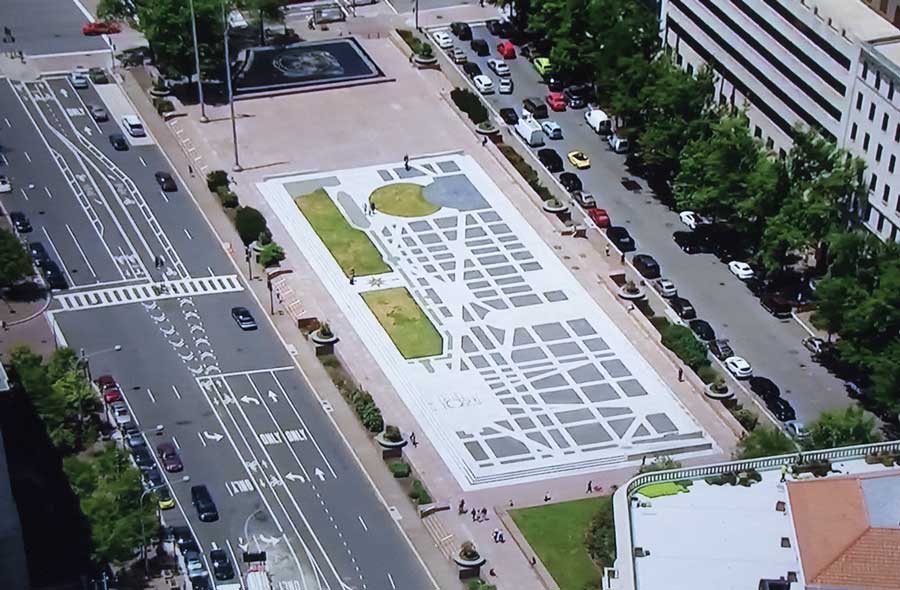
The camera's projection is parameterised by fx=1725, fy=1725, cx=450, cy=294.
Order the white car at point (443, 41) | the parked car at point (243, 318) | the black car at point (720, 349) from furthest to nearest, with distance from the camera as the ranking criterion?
1. the white car at point (443, 41)
2. the parked car at point (243, 318)
3. the black car at point (720, 349)

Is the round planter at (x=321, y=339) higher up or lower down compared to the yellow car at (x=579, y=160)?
higher up

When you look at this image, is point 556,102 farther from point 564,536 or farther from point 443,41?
point 564,536

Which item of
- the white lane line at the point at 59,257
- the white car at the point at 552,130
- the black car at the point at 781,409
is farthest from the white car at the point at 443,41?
the black car at the point at 781,409

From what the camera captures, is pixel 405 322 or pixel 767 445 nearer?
pixel 767 445

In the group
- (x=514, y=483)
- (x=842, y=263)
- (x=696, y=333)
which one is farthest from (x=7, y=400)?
(x=842, y=263)

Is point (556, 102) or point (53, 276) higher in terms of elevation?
point (53, 276)

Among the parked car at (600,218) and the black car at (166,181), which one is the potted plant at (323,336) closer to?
the parked car at (600,218)

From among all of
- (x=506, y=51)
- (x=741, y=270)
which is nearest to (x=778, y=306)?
(x=741, y=270)
